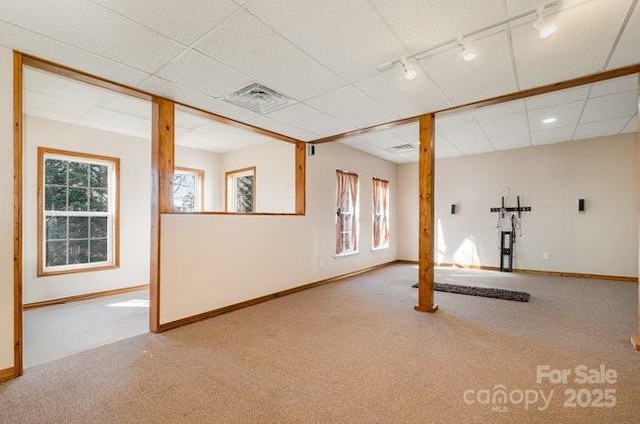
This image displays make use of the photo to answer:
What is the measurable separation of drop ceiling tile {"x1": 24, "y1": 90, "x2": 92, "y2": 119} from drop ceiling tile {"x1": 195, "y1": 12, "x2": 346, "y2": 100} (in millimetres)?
2386

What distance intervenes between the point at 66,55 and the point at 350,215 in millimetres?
4839

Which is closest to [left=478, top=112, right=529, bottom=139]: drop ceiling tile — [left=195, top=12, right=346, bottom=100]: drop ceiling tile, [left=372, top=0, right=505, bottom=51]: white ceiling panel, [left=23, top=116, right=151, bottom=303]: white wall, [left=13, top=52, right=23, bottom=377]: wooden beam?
[left=372, top=0, right=505, bottom=51]: white ceiling panel

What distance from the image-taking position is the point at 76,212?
14.8 feet

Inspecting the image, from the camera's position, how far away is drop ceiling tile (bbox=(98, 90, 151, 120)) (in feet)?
11.4

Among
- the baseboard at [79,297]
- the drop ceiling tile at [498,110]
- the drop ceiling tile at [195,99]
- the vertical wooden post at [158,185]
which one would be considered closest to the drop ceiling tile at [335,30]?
the drop ceiling tile at [195,99]

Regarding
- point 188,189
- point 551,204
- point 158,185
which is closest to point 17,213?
point 158,185

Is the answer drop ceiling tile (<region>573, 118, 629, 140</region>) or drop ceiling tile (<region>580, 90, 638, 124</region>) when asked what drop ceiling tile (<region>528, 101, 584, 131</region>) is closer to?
drop ceiling tile (<region>580, 90, 638, 124</region>)

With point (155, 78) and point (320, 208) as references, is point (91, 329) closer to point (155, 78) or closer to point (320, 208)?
point (155, 78)

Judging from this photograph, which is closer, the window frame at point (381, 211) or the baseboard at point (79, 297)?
the baseboard at point (79, 297)

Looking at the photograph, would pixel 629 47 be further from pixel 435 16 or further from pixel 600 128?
pixel 600 128

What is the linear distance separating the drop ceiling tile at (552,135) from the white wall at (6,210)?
21.9 ft

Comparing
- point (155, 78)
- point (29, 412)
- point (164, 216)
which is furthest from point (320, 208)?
point (29, 412)

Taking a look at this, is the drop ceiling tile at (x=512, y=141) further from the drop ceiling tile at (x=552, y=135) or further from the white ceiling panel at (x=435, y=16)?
the white ceiling panel at (x=435, y=16)

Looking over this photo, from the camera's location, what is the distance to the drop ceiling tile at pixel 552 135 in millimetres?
5035
